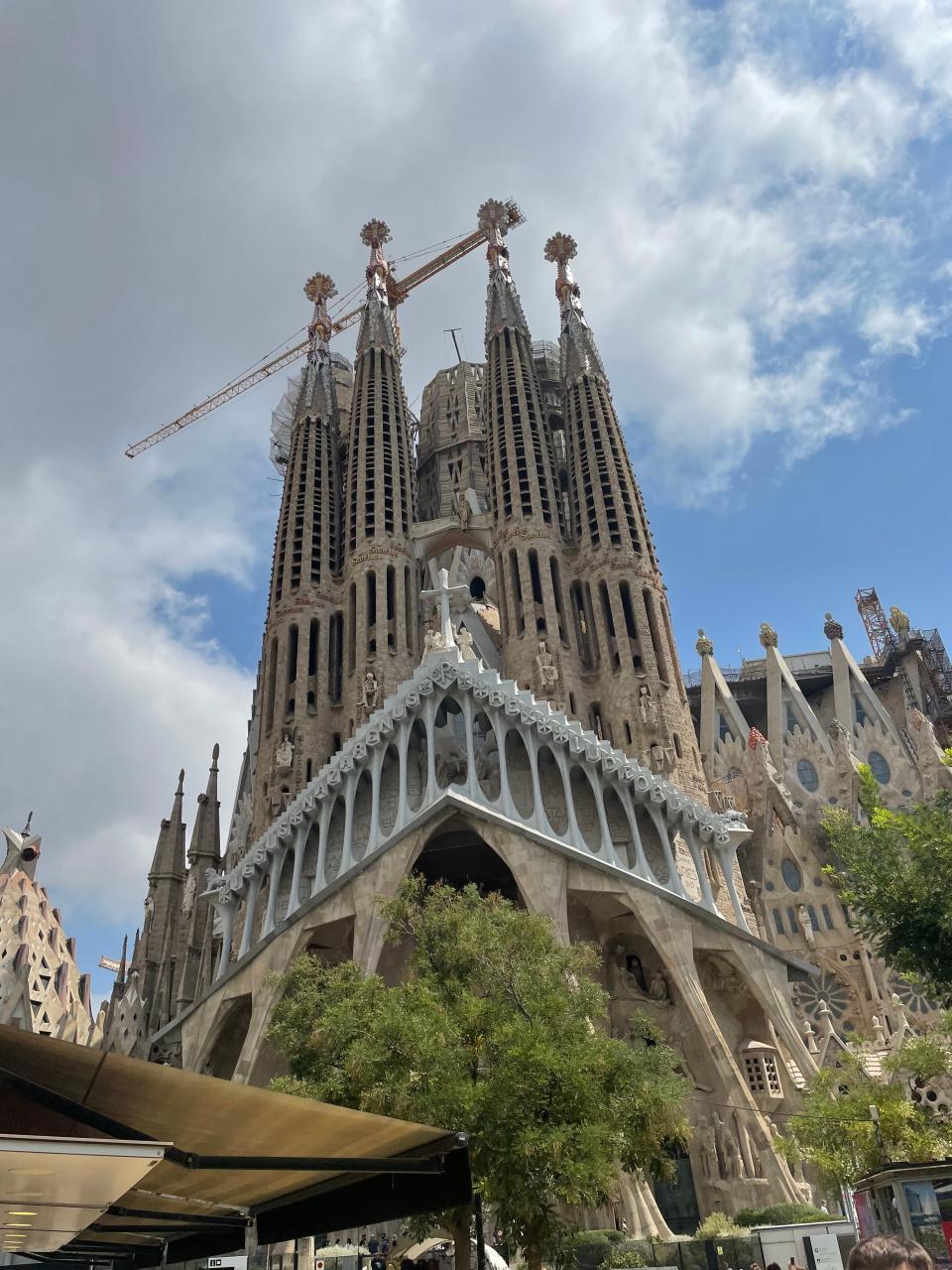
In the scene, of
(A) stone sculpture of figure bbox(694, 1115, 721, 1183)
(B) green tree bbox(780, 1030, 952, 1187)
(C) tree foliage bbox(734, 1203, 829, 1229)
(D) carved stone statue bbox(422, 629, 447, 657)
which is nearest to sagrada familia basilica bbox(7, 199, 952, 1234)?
(A) stone sculpture of figure bbox(694, 1115, 721, 1183)

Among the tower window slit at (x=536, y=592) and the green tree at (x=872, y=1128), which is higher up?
the tower window slit at (x=536, y=592)

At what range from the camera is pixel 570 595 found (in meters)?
37.2

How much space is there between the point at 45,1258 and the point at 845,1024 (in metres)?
30.0

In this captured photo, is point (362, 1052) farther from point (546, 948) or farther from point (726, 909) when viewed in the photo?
point (726, 909)

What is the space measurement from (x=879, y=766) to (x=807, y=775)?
2.79 metres

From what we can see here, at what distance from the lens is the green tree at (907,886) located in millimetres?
12539

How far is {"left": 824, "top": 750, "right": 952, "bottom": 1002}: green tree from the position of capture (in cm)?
1254

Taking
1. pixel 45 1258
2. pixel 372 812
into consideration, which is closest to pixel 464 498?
pixel 372 812

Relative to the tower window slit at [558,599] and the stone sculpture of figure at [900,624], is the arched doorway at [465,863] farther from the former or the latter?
the stone sculpture of figure at [900,624]

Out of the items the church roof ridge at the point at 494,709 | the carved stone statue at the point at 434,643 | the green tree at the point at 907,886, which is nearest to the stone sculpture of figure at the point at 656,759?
the church roof ridge at the point at 494,709

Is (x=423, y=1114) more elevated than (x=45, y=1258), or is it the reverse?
(x=423, y=1114)

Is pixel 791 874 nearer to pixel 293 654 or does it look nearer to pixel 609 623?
pixel 609 623

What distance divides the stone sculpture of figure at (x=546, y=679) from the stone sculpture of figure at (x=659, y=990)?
984cm

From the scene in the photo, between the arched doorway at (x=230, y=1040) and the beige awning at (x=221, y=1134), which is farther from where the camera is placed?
the arched doorway at (x=230, y=1040)
